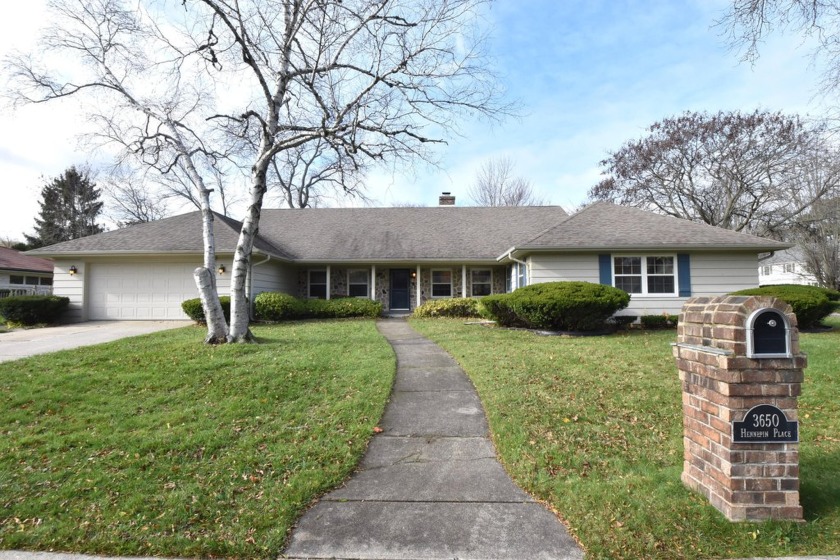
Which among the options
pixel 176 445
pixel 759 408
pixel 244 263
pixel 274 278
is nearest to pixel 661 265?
pixel 759 408

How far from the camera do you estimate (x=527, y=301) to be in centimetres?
1063

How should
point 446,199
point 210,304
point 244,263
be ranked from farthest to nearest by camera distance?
1. point 446,199
2. point 244,263
3. point 210,304

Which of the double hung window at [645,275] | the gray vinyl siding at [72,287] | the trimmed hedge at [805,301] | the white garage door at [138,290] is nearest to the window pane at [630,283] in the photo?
the double hung window at [645,275]

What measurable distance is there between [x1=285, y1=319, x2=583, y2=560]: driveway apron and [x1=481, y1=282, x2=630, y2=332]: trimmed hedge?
21.0 ft

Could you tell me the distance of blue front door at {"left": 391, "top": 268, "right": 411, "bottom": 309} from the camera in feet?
56.5

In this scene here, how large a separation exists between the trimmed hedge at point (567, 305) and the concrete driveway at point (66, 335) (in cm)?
1012

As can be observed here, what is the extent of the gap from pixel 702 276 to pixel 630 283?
214cm

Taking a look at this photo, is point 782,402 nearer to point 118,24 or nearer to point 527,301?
point 527,301

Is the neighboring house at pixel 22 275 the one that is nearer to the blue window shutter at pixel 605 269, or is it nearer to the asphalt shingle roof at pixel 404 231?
the asphalt shingle roof at pixel 404 231

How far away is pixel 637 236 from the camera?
1211cm

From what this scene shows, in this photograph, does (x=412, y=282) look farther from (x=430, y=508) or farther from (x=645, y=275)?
(x=430, y=508)

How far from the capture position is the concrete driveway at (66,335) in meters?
8.25

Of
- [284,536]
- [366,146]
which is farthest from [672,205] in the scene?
[284,536]

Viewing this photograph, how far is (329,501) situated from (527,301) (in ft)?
27.7
